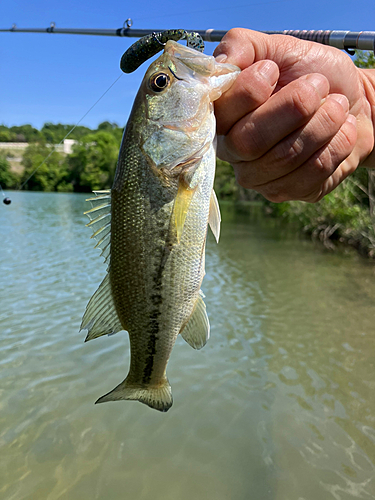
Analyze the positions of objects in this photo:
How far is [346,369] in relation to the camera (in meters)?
7.11

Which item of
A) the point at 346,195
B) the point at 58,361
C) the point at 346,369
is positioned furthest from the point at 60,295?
the point at 346,195

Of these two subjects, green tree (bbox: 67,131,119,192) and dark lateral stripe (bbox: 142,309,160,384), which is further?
green tree (bbox: 67,131,119,192)

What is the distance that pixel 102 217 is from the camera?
2.27 meters

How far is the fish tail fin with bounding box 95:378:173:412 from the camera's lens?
234 cm

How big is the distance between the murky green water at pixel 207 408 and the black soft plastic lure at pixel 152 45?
14.2 ft

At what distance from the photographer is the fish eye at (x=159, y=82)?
81.4 inches

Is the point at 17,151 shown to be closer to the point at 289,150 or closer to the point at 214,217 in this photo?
the point at 214,217

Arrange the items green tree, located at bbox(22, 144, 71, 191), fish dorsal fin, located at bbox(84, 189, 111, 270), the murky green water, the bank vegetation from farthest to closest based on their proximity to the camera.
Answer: green tree, located at bbox(22, 144, 71, 191) < the bank vegetation < the murky green water < fish dorsal fin, located at bbox(84, 189, 111, 270)

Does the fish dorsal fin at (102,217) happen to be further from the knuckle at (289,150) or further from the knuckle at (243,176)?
the knuckle at (289,150)

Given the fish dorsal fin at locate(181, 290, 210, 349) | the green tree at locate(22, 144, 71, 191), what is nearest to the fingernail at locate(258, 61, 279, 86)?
the fish dorsal fin at locate(181, 290, 210, 349)

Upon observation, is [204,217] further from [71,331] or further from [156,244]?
[71,331]

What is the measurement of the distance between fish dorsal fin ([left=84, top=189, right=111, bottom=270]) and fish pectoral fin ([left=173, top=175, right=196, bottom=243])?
45 centimetres

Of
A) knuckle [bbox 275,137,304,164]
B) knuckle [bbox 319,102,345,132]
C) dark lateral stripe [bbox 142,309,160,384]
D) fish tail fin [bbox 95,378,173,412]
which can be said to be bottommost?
fish tail fin [bbox 95,378,173,412]

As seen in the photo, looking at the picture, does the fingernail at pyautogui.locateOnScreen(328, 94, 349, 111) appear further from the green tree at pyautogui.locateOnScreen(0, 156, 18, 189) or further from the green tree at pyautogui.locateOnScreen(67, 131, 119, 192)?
the green tree at pyautogui.locateOnScreen(0, 156, 18, 189)
